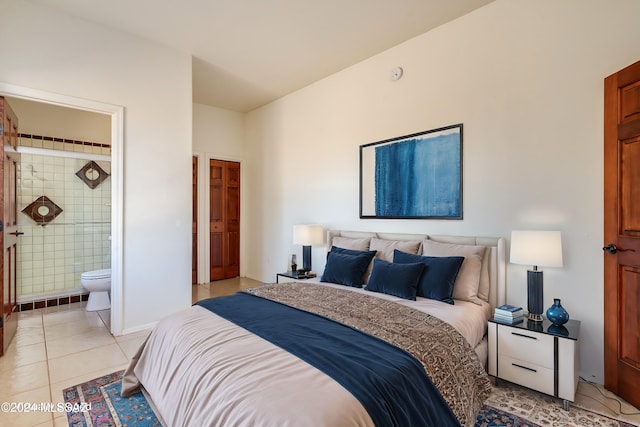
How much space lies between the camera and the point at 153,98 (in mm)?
→ 3543

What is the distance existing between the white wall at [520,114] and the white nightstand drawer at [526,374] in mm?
560

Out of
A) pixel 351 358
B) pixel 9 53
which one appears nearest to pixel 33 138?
pixel 9 53

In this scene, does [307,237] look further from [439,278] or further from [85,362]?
[85,362]

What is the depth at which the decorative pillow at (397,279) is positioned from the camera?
261cm

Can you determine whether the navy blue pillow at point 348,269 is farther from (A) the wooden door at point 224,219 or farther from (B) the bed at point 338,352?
(A) the wooden door at point 224,219

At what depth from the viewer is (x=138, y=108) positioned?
11.3 ft

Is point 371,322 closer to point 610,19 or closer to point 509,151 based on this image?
point 509,151

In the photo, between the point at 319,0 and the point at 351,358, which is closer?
the point at 351,358

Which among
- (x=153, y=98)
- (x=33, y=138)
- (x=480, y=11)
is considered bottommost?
(x=33, y=138)

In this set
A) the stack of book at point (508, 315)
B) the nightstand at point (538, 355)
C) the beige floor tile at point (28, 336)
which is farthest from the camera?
the beige floor tile at point (28, 336)

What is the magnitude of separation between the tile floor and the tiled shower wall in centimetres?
45

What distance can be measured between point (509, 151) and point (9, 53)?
435cm

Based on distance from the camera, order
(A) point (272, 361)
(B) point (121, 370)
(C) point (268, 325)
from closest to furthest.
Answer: (A) point (272, 361) < (C) point (268, 325) < (B) point (121, 370)

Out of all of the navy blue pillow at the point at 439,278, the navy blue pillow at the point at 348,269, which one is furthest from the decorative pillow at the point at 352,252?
the navy blue pillow at the point at 439,278
